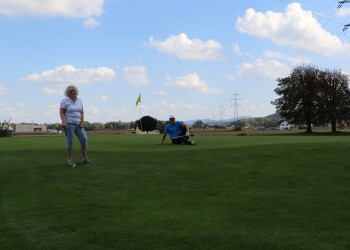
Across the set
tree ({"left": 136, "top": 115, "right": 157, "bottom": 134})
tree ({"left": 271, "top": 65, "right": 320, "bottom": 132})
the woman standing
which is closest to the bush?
the woman standing

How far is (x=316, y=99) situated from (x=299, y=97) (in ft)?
9.86

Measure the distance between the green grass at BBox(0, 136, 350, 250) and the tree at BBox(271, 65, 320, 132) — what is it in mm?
66258

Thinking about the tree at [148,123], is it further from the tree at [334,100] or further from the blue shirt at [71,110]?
the blue shirt at [71,110]

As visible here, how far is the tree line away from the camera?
7500cm

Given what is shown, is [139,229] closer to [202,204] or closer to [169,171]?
[202,204]

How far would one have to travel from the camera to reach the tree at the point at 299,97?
248 feet

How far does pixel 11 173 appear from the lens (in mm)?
10820

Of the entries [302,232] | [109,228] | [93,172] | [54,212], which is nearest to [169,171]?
[93,172]

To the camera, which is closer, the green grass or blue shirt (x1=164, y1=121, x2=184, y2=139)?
the green grass

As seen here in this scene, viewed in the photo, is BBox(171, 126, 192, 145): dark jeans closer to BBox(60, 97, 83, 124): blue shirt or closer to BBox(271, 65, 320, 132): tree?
BBox(60, 97, 83, 124): blue shirt

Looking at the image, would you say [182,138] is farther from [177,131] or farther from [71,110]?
[71,110]

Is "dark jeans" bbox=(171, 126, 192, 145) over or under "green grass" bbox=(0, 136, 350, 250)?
over

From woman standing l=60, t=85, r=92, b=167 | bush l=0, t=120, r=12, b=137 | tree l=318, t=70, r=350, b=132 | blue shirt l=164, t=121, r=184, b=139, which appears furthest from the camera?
tree l=318, t=70, r=350, b=132

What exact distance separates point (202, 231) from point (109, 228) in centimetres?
132
